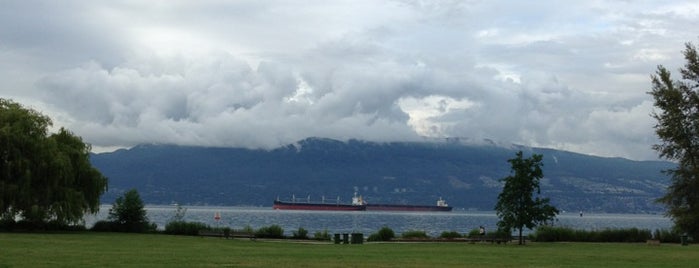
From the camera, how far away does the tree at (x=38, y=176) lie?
58.0 meters

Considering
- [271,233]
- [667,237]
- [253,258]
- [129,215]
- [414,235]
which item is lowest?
[253,258]

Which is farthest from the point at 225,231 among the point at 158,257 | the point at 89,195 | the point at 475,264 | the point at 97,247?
the point at 475,264

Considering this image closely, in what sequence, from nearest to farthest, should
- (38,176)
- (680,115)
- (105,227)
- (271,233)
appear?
(680,115) → (38,176) → (271,233) → (105,227)

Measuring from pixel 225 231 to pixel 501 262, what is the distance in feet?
94.3

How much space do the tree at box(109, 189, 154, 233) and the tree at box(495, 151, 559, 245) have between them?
83.8 feet

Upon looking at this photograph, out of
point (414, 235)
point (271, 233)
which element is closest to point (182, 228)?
point (271, 233)

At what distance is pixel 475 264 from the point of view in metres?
34.3

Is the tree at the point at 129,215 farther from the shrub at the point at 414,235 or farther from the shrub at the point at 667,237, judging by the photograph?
the shrub at the point at 667,237

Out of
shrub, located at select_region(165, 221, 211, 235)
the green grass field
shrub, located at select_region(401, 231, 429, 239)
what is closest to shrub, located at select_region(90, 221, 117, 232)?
shrub, located at select_region(165, 221, 211, 235)

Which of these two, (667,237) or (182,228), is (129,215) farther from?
(667,237)

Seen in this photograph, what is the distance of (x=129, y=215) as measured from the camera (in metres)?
63.8

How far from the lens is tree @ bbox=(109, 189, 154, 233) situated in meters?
63.4

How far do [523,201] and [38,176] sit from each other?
33.1 meters

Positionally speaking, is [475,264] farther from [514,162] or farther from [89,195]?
[89,195]
